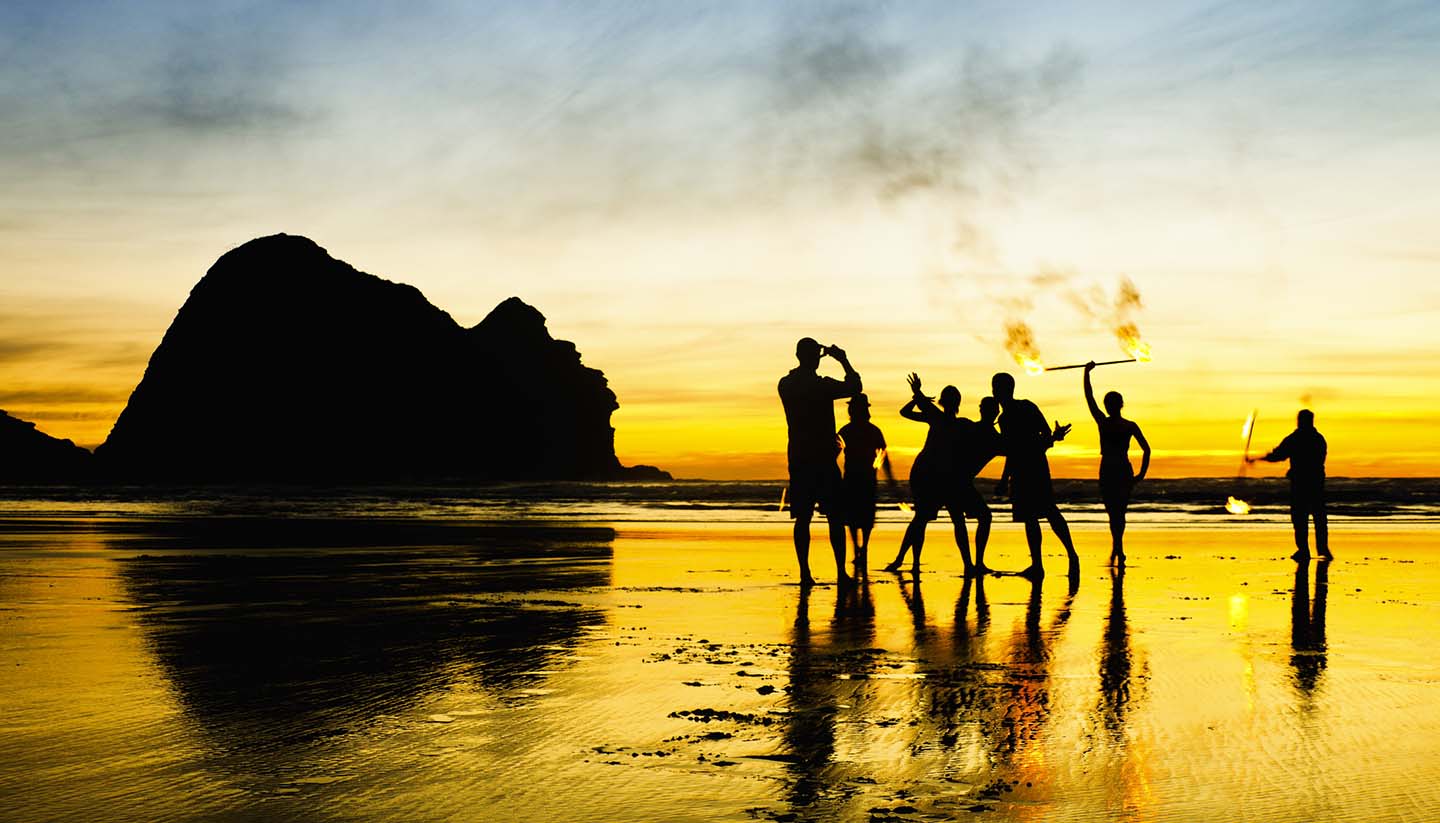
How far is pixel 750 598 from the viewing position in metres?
10.8

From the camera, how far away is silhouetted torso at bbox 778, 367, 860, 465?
465 inches

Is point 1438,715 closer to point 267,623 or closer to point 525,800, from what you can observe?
point 525,800

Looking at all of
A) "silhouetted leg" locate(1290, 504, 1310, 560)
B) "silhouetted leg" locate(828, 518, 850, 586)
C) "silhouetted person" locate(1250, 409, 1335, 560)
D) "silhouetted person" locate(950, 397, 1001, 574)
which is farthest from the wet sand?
"silhouetted person" locate(1250, 409, 1335, 560)

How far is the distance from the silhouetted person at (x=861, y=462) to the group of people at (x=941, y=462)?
0.01m

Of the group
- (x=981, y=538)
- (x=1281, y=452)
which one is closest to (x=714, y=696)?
(x=981, y=538)

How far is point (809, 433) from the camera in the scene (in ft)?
38.9

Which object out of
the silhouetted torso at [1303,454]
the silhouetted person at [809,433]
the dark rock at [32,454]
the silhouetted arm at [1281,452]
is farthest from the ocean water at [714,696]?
the dark rock at [32,454]

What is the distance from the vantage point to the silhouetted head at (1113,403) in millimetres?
15180

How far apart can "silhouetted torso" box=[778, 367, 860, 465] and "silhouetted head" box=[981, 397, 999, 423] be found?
7.85 ft

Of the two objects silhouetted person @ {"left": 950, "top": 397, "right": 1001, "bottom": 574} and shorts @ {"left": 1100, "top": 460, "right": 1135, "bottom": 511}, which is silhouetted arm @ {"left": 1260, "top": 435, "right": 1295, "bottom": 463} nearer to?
shorts @ {"left": 1100, "top": 460, "right": 1135, "bottom": 511}

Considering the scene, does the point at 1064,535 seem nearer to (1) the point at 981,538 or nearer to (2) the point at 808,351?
(1) the point at 981,538

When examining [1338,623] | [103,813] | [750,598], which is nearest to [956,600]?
[750,598]

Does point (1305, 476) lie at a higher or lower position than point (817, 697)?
higher

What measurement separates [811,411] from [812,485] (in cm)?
68
